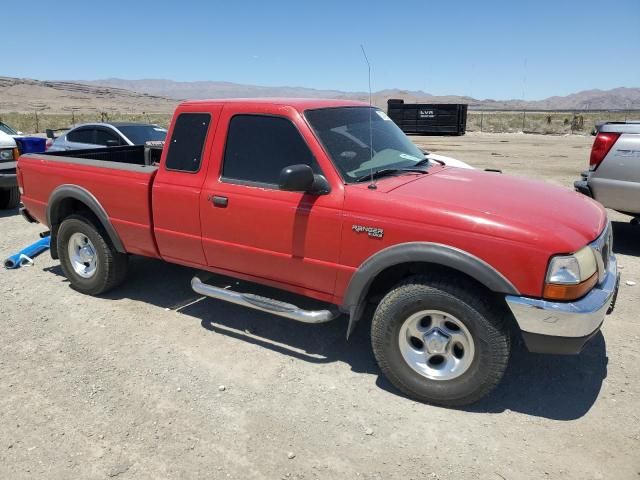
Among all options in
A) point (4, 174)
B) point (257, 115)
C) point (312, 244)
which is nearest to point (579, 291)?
point (312, 244)

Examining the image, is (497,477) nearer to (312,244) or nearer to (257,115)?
(312,244)

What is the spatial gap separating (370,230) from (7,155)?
8.36 m

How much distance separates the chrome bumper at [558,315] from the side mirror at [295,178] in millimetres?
1465

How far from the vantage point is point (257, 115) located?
402 cm

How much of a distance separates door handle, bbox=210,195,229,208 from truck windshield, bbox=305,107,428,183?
893 millimetres

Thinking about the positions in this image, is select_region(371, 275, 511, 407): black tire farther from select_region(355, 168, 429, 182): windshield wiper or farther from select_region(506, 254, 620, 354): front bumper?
select_region(355, 168, 429, 182): windshield wiper

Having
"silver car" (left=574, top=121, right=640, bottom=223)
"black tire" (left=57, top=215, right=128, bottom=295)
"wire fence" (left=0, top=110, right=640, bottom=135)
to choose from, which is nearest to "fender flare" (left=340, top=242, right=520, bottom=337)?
"black tire" (left=57, top=215, right=128, bottom=295)

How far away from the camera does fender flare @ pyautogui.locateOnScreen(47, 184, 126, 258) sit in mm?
4863

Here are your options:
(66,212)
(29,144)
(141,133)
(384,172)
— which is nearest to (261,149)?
(384,172)

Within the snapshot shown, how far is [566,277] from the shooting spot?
9.72 feet

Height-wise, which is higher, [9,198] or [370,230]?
[370,230]

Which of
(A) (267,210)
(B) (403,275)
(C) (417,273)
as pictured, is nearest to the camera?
(C) (417,273)

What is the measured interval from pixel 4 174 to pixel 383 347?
8258 millimetres

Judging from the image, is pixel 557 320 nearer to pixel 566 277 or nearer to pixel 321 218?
pixel 566 277
